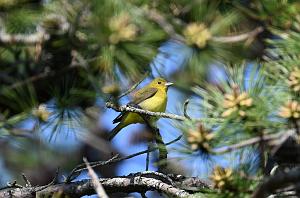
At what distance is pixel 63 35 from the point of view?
328 cm

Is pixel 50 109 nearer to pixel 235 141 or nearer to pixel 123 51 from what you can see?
pixel 123 51

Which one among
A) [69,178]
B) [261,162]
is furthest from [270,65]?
[69,178]

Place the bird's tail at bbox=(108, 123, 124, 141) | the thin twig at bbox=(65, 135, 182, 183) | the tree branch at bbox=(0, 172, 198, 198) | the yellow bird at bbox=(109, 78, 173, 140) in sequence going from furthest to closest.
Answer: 1. the yellow bird at bbox=(109, 78, 173, 140)
2. the bird's tail at bbox=(108, 123, 124, 141)
3. the tree branch at bbox=(0, 172, 198, 198)
4. the thin twig at bbox=(65, 135, 182, 183)

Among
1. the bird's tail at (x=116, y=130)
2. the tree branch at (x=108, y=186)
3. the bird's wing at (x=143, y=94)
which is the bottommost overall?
the tree branch at (x=108, y=186)

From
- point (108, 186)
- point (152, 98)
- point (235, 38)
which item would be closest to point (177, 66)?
point (235, 38)

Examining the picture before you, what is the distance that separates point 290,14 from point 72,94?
4.13 feet

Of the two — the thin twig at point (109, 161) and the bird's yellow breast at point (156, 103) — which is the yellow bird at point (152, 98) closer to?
the bird's yellow breast at point (156, 103)

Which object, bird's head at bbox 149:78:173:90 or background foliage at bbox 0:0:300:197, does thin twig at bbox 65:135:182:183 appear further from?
bird's head at bbox 149:78:173:90

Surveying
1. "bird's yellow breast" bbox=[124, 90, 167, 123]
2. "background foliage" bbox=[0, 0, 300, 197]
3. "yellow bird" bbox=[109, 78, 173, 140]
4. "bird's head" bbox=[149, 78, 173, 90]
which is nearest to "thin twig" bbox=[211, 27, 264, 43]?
"background foliage" bbox=[0, 0, 300, 197]

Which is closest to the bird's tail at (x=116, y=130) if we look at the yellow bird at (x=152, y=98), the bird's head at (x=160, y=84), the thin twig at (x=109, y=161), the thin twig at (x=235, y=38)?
the yellow bird at (x=152, y=98)

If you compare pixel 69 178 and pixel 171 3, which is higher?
pixel 171 3

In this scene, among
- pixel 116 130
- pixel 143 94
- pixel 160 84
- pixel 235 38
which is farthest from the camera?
pixel 160 84

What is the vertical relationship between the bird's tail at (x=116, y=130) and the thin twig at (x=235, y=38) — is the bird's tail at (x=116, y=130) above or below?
above

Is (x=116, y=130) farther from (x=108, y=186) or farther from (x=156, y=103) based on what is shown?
(x=108, y=186)
